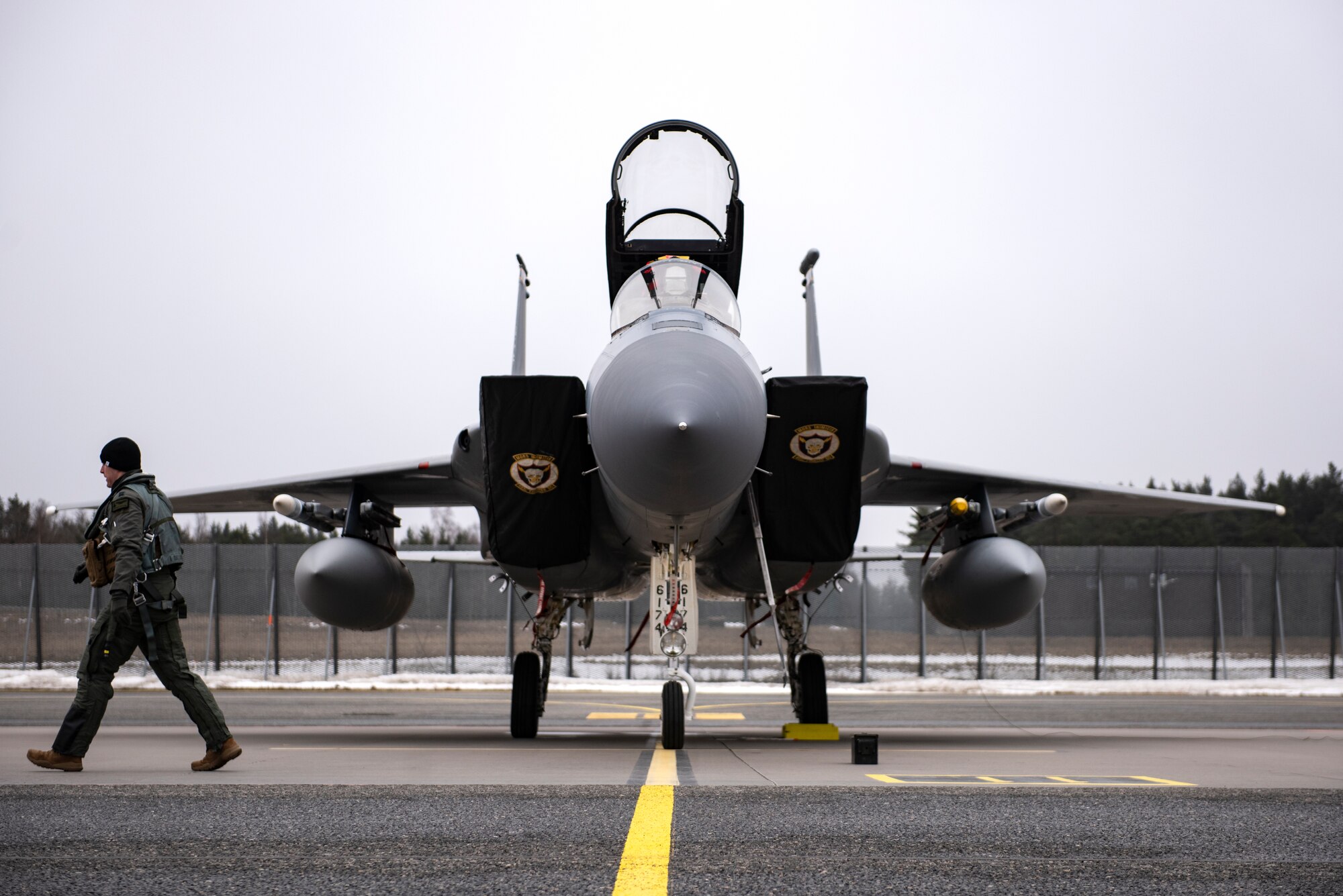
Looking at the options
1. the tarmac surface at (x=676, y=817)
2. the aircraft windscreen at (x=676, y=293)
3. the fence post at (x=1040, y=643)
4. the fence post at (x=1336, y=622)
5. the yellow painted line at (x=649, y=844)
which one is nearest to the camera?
the yellow painted line at (x=649, y=844)

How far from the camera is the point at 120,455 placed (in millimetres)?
6328

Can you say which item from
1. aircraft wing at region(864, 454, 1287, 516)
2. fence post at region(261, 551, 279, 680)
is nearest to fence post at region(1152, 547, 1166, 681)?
aircraft wing at region(864, 454, 1287, 516)

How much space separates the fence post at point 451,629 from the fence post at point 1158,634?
40.2 feet

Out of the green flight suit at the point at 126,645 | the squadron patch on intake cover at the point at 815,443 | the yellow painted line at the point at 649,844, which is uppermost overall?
the squadron patch on intake cover at the point at 815,443

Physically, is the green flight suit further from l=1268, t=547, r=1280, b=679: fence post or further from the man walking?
l=1268, t=547, r=1280, b=679: fence post

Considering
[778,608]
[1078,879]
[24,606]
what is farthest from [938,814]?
[24,606]

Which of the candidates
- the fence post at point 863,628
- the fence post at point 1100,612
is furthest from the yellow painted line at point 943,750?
the fence post at point 1100,612

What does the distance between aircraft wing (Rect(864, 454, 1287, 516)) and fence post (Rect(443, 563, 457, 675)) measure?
1127 centimetres

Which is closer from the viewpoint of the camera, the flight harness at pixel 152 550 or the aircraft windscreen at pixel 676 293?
the flight harness at pixel 152 550

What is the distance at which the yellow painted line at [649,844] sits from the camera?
9.93ft

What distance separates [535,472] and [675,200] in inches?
87.4

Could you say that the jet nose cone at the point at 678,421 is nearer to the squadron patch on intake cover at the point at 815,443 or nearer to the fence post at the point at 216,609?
the squadron patch on intake cover at the point at 815,443

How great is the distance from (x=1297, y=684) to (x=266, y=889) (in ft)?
67.8

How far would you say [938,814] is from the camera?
4.43m
